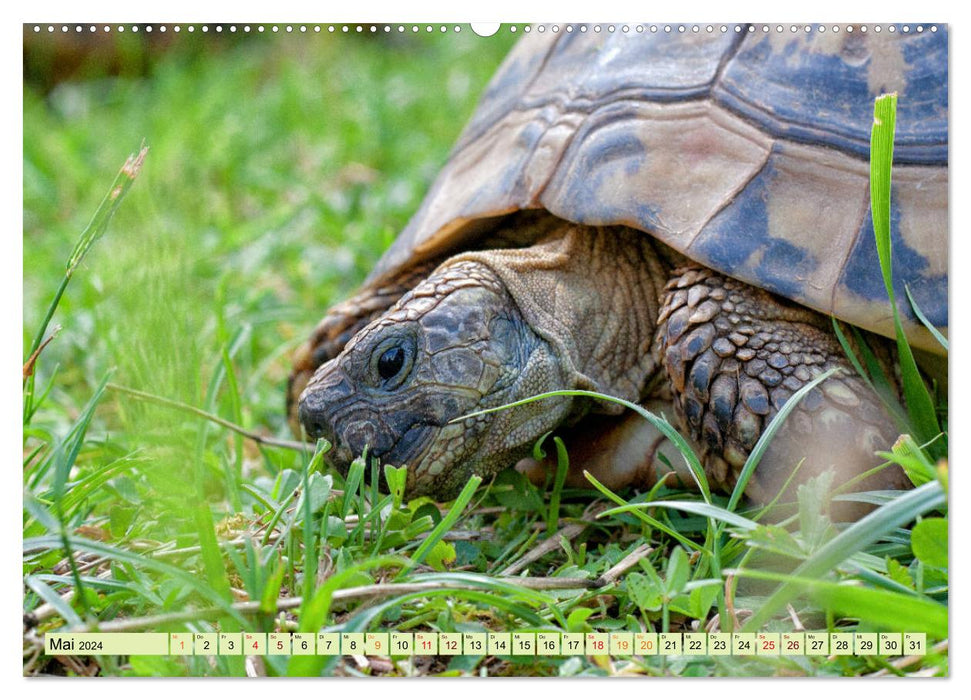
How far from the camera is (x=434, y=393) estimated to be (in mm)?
1853

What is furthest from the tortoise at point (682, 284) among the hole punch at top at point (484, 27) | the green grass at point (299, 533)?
the hole punch at top at point (484, 27)

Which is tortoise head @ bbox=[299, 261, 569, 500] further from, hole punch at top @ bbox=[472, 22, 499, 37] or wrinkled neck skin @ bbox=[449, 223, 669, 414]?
hole punch at top @ bbox=[472, 22, 499, 37]

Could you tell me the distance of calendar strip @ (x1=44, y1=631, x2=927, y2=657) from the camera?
1.36 metres

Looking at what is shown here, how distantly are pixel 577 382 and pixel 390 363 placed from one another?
1.34 ft

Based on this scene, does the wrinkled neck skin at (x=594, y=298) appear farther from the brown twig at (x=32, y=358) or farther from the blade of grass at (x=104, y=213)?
the brown twig at (x=32, y=358)

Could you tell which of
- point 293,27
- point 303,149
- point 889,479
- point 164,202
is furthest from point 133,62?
point 889,479

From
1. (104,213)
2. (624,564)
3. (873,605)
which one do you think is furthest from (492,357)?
(873,605)

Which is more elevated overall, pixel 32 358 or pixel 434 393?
pixel 32 358

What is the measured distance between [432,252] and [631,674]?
4.11 ft

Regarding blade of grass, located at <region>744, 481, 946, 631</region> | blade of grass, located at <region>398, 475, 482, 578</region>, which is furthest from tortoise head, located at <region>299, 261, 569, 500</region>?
blade of grass, located at <region>744, 481, 946, 631</region>

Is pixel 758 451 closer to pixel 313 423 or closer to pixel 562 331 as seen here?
pixel 562 331

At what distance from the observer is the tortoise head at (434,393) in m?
1.83

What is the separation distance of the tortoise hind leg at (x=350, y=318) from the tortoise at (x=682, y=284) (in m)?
0.35
